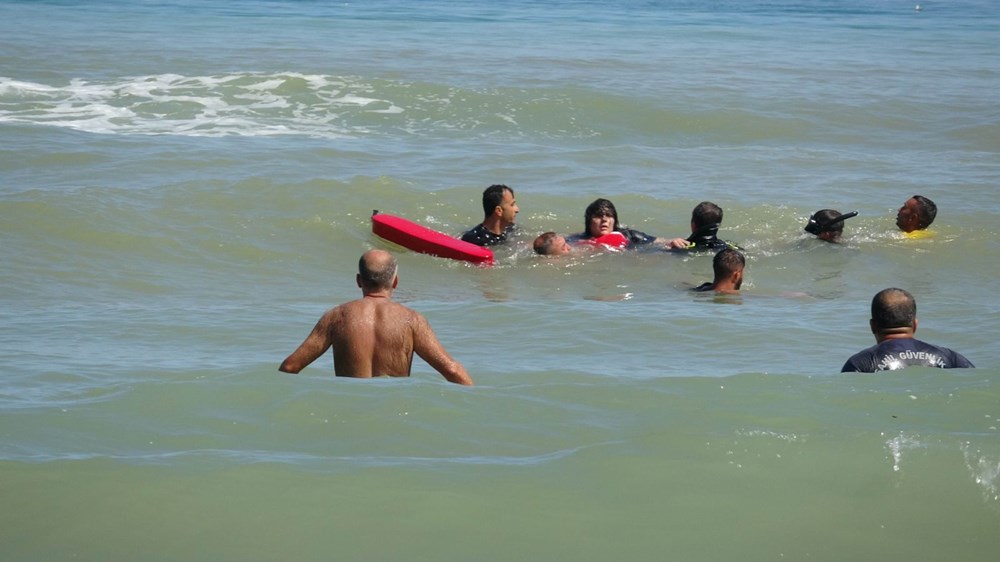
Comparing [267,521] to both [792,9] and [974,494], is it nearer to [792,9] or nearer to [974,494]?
[974,494]

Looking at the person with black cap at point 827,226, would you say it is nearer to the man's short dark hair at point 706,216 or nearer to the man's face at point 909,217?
the man's face at point 909,217

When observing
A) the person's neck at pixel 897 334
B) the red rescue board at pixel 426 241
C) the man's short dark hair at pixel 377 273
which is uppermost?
the man's short dark hair at pixel 377 273

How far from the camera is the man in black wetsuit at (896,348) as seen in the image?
6.59 metres

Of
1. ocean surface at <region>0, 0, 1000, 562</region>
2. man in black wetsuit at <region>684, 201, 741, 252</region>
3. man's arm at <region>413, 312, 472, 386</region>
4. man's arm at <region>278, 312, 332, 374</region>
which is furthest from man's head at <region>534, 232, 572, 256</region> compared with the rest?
man's arm at <region>278, 312, 332, 374</region>

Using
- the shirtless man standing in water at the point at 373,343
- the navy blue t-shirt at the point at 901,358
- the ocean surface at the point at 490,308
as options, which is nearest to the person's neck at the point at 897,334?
the navy blue t-shirt at the point at 901,358

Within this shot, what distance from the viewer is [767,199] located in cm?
1433

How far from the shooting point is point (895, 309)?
268 inches

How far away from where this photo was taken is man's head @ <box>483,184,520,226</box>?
11.7 metres

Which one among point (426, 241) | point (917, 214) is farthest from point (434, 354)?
point (917, 214)

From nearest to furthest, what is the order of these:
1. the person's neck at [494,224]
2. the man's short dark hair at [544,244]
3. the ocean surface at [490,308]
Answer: the ocean surface at [490,308], the man's short dark hair at [544,244], the person's neck at [494,224]

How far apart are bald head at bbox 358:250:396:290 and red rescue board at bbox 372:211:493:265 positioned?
16.4 feet

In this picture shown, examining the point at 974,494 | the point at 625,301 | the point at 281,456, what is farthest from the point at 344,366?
the point at 625,301

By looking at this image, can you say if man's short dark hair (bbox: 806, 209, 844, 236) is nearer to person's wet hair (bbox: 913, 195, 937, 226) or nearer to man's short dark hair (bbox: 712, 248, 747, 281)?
person's wet hair (bbox: 913, 195, 937, 226)

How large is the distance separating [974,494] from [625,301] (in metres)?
5.29
